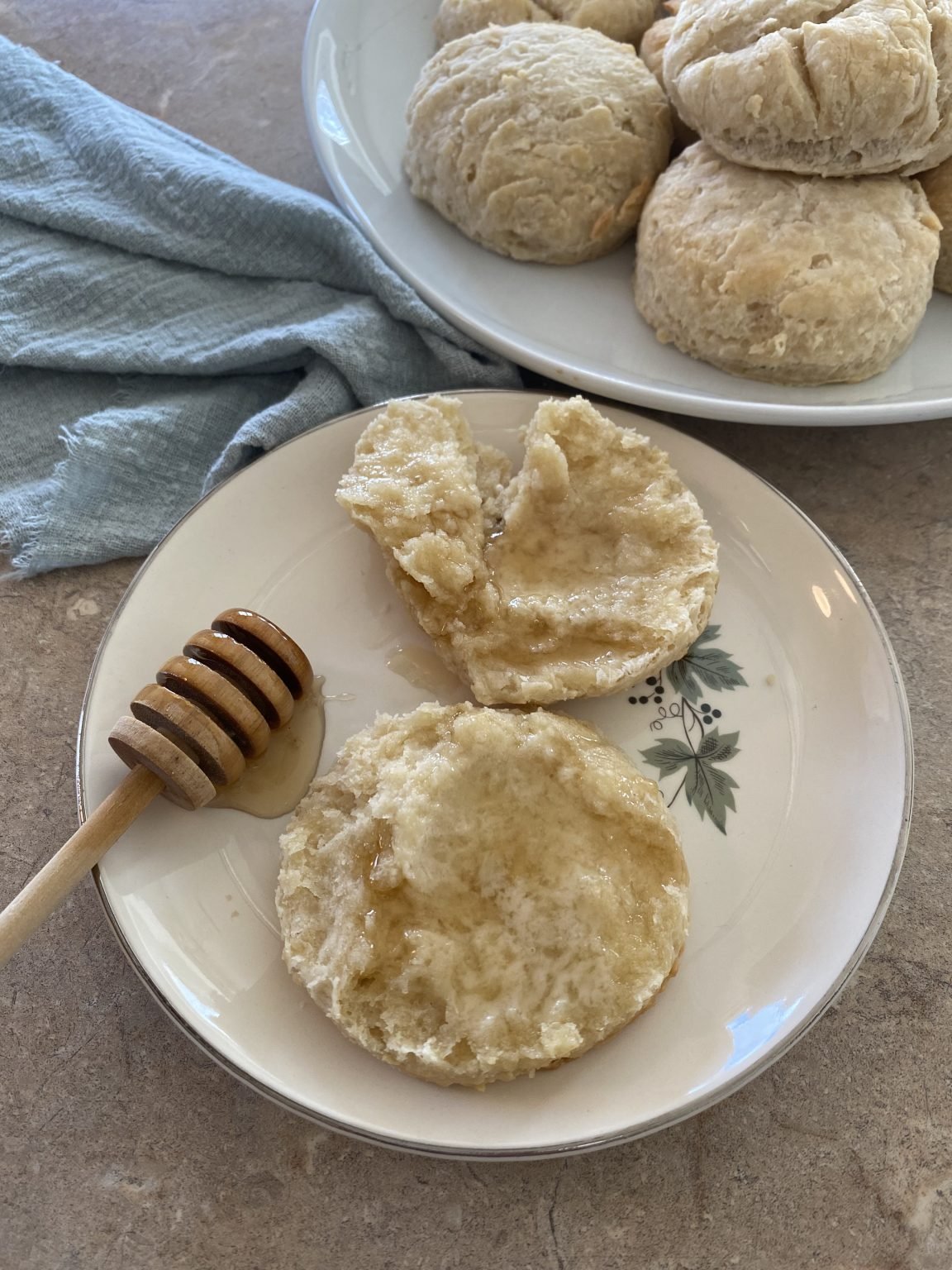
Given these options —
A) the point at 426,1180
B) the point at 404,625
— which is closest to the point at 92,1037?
the point at 426,1180

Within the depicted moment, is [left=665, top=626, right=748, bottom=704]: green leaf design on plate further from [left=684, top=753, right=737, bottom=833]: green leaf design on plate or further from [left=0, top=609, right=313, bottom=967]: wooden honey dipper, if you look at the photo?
[left=0, top=609, right=313, bottom=967]: wooden honey dipper

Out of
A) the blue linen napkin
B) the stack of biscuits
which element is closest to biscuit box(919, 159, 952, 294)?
the stack of biscuits

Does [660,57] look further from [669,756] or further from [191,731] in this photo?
[191,731]

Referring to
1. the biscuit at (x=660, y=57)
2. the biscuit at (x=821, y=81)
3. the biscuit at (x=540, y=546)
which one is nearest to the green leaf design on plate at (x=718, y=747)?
the biscuit at (x=540, y=546)

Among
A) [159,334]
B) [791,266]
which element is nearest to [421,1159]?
[791,266]

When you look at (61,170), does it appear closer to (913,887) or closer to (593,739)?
(593,739)
